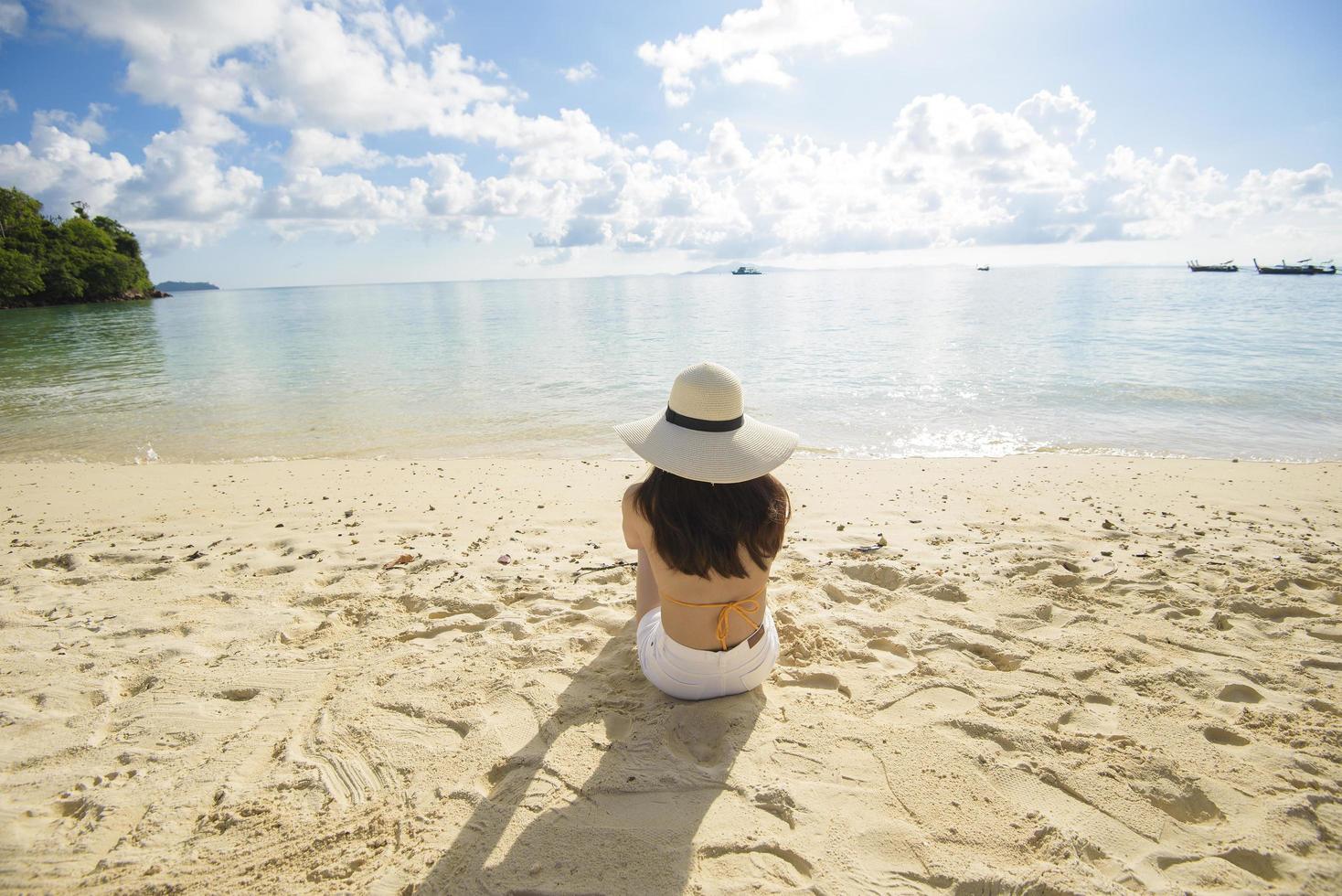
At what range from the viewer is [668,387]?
1653 cm

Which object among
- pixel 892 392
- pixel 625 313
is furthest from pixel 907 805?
pixel 625 313

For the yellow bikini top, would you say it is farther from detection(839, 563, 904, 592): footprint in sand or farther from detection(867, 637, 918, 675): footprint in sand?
detection(839, 563, 904, 592): footprint in sand

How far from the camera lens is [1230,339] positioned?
21.0 metres

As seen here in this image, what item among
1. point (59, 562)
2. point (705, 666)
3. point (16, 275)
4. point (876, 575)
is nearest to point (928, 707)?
point (705, 666)

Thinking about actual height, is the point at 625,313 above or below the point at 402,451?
above

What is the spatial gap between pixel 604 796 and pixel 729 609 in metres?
0.98

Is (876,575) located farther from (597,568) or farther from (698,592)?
(698,592)

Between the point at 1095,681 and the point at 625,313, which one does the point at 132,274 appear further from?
the point at 1095,681

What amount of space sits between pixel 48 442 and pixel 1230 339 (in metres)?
32.0

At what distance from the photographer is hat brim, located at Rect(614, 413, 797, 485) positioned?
271 centimetres

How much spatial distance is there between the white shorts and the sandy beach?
97 millimetres

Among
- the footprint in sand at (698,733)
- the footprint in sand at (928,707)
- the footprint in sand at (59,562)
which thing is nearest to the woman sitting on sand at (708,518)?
the footprint in sand at (698,733)

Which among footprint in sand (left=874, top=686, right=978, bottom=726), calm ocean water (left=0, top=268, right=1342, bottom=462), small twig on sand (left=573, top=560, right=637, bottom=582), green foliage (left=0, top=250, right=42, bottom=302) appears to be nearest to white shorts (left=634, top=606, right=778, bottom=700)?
footprint in sand (left=874, top=686, right=978, bottom=726)

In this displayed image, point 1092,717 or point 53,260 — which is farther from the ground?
point 53,260
